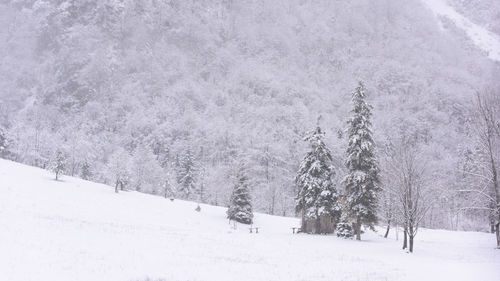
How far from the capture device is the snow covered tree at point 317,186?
43.5 m

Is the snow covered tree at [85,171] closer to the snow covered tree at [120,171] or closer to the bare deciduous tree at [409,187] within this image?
the snow covered tree at [120,171]

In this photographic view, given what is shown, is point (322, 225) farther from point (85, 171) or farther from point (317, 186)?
point (85, 171)

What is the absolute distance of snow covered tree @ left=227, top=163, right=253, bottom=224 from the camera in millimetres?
57156

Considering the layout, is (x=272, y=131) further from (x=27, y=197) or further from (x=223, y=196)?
(x=27, y=197)

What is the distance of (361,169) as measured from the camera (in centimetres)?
3916

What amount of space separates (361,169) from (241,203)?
77.4 ft

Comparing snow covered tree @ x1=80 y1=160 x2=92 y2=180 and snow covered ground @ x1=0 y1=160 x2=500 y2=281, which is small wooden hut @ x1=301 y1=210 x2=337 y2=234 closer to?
snow covered ground @ x1=0 y1=160 x2=500 y2=281

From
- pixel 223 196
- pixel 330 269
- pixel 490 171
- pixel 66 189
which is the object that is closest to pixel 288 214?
pixel 223 196

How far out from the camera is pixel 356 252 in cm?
3038

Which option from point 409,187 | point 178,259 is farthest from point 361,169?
point 178,259

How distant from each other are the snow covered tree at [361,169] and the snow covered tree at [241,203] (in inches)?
820

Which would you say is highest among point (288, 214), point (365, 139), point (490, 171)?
point (365, 139)

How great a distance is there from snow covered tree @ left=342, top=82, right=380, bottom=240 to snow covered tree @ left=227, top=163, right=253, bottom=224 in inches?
820

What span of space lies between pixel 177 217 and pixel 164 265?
1361 inches
